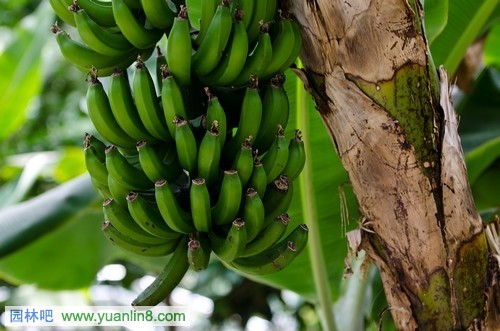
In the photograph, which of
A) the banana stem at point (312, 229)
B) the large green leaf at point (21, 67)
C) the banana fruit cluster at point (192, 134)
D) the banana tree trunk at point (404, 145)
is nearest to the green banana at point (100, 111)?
the banana fruit cluster at point (192, 134)

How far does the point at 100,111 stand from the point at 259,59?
272 mm

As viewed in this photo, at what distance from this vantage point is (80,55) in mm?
1027

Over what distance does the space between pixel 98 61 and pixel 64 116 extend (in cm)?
→ 371

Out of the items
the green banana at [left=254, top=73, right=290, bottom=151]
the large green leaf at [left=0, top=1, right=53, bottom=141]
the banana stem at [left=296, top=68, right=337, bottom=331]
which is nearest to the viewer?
the green banana at [left=254, top=73, right=290, bottom=151]

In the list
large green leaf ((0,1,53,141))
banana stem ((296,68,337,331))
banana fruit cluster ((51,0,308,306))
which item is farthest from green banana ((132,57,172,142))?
large green leaf ((0,1,53,141))

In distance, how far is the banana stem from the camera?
1.47m

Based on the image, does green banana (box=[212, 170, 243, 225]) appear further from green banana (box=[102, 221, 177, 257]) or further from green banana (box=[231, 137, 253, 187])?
green banana (box=[102, 221, 177, 257])

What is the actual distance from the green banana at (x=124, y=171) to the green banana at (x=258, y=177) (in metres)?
0.17

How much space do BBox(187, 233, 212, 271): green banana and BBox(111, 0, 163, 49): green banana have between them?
1.10ft

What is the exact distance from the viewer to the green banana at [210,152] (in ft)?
3.08

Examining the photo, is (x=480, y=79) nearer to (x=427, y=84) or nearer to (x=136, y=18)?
(x=427, y=84)

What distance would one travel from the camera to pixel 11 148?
4039 mm

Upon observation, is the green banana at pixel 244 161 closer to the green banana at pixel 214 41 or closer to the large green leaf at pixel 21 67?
the green banana at pixel 214 41

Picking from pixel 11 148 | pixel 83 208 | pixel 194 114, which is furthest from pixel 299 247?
pixel 11 148
